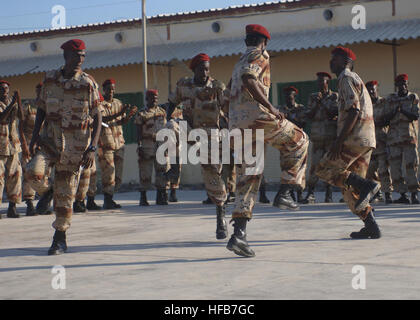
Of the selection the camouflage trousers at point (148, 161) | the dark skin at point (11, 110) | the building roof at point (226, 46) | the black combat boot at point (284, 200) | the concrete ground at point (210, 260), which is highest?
the building roof at point (226, 46)

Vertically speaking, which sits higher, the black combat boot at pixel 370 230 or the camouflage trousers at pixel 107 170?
the camouflage trousers at pixel 107 170

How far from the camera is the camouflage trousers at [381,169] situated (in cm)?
1187

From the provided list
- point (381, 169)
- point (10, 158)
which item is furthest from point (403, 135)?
point (10, 158)

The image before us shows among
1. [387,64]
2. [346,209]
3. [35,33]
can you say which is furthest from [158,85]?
[346,209]

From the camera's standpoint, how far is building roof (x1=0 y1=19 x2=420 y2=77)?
15562 mm

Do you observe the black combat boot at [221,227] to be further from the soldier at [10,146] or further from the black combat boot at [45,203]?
the soldier at [10,146]

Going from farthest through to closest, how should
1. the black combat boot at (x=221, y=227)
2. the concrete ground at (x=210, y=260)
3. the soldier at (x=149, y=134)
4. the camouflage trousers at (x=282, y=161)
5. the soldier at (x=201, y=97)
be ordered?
the soldier at (x=149, y=134) < the soldier at (x=201, y=97) < the black combat boot at (x=221, y=227) < the camouflage trousers at (x=282, y=161) < the concrete ground at (x=210, y=260)

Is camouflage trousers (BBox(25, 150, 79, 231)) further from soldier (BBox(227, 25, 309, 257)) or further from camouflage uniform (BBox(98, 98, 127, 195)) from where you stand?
camouflage uniform (BBox(98, 98, 127, 195))

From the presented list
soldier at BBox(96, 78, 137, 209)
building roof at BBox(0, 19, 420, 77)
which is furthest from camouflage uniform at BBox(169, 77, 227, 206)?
building roof at BBox(0, 19, 420, 77)

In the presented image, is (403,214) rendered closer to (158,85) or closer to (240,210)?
(240,210)

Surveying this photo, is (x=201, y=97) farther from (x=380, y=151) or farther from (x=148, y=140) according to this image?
(x=148, y=140)

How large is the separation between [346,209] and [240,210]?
453 cm

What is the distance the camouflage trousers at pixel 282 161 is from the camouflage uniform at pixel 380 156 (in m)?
5.07

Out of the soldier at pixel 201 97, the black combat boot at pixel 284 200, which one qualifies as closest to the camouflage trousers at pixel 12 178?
the soldier at pixel 201 97
